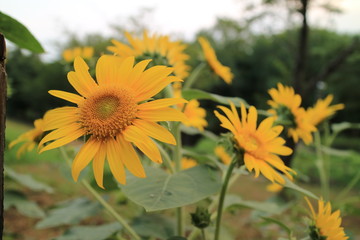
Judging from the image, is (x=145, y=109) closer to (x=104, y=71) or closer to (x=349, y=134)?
(x=104, y=71)

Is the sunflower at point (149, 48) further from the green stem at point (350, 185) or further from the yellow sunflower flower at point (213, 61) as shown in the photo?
the green stem at point (350, 185)

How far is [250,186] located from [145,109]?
15.2 ft

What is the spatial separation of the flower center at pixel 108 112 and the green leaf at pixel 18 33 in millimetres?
224

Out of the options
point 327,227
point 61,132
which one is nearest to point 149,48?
point 61,132

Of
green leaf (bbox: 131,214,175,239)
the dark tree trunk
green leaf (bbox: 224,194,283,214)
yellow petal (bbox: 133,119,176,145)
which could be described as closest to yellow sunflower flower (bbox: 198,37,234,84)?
green leaf (bbox: 224,194,283,214)

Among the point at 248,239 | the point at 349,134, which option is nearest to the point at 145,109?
the point at 248,239

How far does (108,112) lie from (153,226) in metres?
0.57

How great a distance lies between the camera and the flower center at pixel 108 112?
69cm

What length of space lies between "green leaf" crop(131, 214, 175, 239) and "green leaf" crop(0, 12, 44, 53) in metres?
0.59

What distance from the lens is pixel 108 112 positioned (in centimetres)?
70

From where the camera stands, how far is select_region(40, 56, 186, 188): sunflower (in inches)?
25.9

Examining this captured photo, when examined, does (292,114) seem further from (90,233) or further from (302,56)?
(302,56)

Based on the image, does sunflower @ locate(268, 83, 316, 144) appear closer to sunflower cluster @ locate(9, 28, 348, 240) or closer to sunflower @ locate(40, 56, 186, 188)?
sunflower cluster @ locate(9, 28, 348, 240)

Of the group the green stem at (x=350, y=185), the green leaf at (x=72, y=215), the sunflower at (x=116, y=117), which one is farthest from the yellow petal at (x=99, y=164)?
the green stem at (x=350, y=185)
